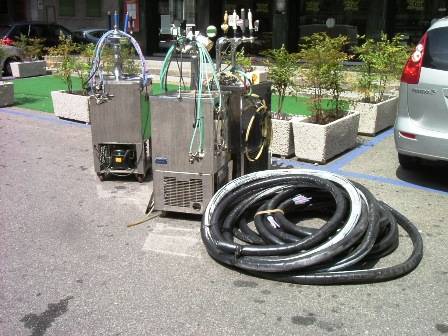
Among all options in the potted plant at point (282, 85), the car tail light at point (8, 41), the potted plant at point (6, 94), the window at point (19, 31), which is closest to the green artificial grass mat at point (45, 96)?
the potted plant at point (6, 94)

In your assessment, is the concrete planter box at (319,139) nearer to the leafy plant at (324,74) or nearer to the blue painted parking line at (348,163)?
the blue painted parking line at (348,163)

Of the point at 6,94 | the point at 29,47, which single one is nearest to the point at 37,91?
the point at 6,94

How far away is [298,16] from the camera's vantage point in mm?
16219

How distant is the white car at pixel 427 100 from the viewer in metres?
5.06

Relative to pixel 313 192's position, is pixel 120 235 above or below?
below

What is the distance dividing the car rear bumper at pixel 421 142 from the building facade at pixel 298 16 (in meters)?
7.90

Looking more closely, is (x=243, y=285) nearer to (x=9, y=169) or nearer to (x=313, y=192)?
(x=313, y=192)

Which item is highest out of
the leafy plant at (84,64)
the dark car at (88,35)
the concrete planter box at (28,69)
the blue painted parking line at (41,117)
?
the dark car at (88,35)

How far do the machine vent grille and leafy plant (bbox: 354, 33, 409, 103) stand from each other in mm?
4229

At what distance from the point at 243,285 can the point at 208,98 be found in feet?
5.35

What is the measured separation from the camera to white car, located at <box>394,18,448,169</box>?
5062mm

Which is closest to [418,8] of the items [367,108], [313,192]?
[367,108]

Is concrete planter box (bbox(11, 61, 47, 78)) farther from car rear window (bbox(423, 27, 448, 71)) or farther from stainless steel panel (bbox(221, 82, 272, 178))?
car rear window (bbox(423, 27, 448, 71))

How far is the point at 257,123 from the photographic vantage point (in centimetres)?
520
